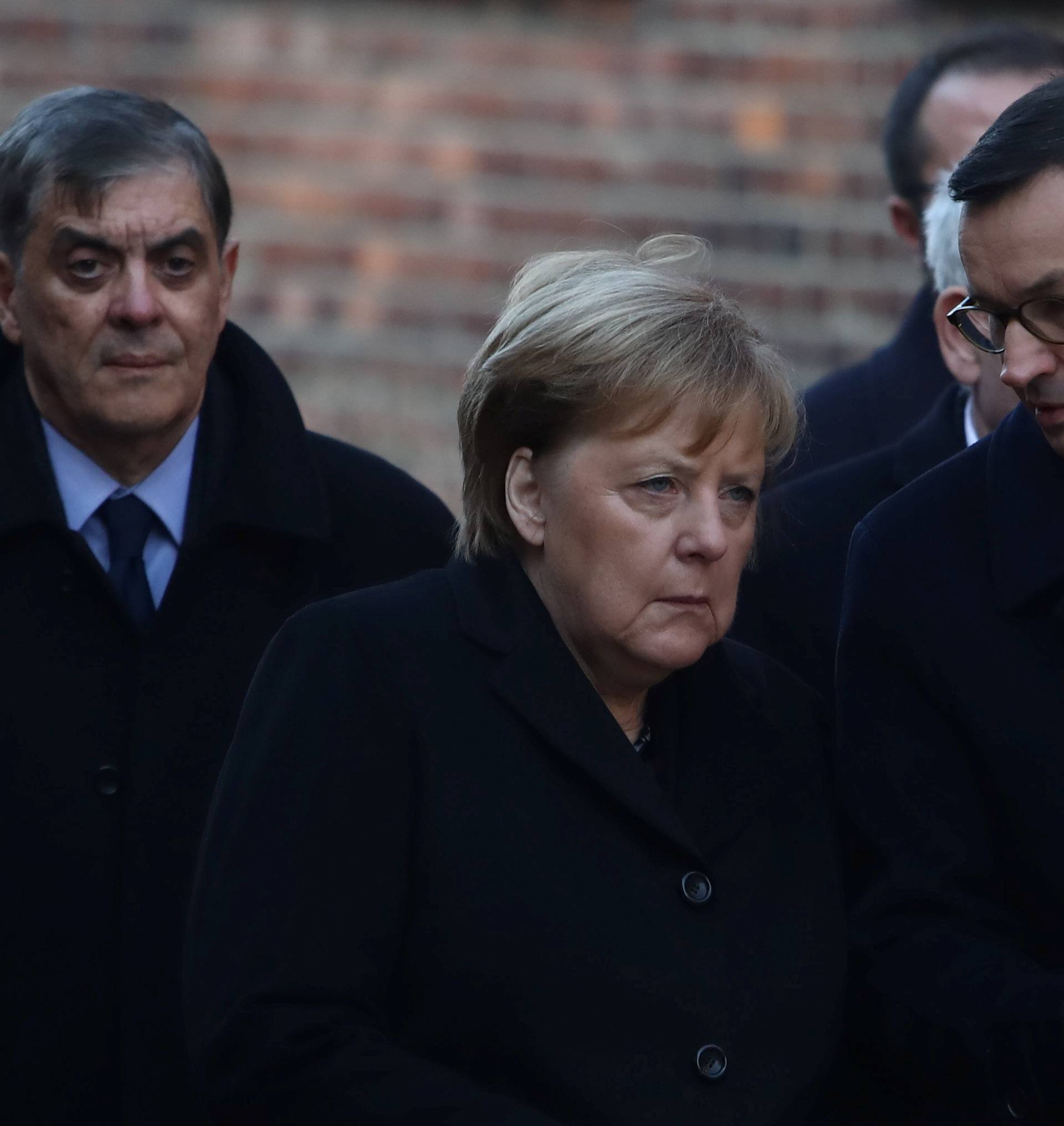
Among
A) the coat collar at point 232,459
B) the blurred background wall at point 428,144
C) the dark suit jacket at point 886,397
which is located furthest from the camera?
the blurred background wall at point 428,144

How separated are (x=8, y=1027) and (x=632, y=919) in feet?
3.13

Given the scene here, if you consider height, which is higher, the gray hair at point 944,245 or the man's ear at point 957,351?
the gray hair at point 944,245

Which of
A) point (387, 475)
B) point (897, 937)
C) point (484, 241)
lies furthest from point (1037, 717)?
point (484, 241)

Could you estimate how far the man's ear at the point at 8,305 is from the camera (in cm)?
317

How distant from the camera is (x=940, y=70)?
435 centimetres

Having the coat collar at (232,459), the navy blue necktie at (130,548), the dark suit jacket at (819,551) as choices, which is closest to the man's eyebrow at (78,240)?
the coat collar at (232,459)

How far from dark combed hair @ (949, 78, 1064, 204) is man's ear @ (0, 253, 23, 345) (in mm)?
1412

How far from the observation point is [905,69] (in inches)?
197

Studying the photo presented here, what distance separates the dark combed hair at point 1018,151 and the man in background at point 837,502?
2.54 feet

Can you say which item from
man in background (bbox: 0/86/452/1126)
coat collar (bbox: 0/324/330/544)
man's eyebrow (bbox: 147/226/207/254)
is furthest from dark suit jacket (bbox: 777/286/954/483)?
man's eyebrow (bbox: 147/226/207/254)

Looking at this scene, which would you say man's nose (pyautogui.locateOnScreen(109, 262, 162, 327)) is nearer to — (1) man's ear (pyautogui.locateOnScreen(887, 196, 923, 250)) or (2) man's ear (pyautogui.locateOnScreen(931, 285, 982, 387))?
(2) man's ear (pyautogui.locateOnScreen(931, 285, 982, 387))

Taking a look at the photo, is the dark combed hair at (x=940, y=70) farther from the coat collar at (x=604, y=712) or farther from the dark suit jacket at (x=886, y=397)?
the coat collar at (x=604, y=712)

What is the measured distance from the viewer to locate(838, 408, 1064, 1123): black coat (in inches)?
95.1

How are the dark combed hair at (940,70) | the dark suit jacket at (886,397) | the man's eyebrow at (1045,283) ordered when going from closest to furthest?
the man's eyebrow at (1045,283)
the dark suit jacket at (886,397)
the dark combed hair at (940,70)
